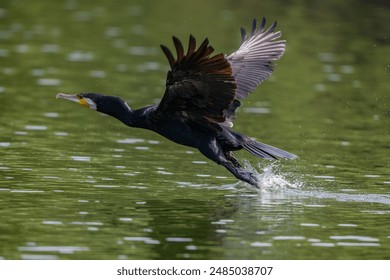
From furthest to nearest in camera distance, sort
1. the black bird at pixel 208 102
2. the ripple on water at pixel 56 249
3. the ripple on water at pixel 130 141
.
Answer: the ripple on water at pixel 130 141 → the black bird at pixel 208 102 → the ripple on water at pixel 56 249

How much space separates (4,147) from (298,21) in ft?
50.7

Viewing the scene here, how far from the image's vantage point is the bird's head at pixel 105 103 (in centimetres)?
1247

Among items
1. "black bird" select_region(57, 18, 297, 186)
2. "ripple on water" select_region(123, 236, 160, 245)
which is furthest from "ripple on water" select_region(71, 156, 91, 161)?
"ripple on water" select_region(123, 236, 160, 245)

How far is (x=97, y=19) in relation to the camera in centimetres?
2877

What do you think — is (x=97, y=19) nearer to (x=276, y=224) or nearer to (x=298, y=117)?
(x=298, y=117)

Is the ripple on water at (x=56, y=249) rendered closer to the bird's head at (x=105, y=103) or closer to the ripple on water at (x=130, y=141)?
the bird's head at (x=105, y=103)

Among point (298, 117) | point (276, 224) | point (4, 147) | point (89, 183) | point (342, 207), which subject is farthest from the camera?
point (298, 117)

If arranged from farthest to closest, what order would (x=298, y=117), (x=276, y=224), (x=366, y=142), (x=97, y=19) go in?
(x=97, y=19) → (x=298, y=117) → (x=366, y=142) → (x=276, y=224)

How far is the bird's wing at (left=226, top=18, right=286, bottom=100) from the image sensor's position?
43.5 feet

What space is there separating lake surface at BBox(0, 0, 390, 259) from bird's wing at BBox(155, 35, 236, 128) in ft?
3.04

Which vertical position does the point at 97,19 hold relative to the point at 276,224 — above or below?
above

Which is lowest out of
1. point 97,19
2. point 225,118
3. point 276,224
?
point 276,224

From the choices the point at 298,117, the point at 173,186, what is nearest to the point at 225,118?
the point at 173,186

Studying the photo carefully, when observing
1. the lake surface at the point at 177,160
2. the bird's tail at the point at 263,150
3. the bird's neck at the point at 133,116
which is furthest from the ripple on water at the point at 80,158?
the bird's tail at the point at 263,150
